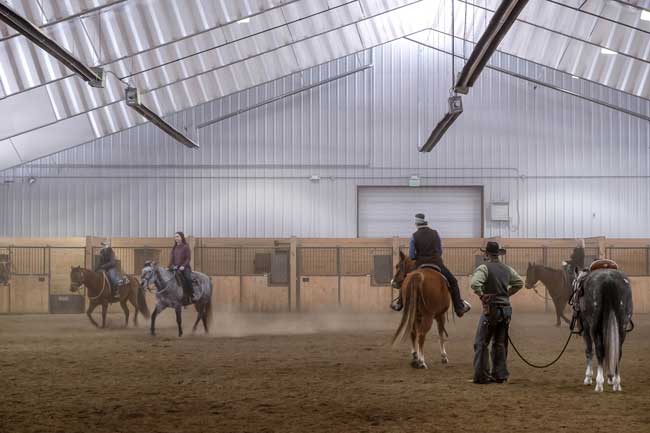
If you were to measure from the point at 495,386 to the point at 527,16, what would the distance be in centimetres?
1575

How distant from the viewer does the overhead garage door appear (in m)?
27.2

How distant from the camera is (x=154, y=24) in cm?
1917

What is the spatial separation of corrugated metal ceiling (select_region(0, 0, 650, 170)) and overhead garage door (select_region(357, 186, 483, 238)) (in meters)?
5.09

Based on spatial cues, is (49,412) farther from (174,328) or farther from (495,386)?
(174,328)

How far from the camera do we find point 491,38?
1398 centimetres

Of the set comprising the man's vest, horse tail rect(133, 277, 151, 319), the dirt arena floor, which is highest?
the man's vest

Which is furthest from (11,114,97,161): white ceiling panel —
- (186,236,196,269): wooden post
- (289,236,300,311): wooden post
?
(289,236,300,311): wooden post

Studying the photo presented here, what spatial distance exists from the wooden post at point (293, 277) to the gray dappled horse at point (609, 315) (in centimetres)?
1591

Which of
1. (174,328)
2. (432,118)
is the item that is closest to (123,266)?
(174,328)

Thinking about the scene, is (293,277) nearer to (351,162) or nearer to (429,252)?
(351,162)

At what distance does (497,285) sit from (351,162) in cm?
1838

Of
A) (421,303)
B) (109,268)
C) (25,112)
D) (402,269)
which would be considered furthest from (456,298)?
(25,112)

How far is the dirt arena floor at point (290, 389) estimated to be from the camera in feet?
22.5

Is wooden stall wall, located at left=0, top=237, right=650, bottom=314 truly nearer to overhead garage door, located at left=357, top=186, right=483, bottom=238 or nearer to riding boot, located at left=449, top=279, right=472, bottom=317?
overhead garage door, located at left=357, top=186, right=483, bottom=238
